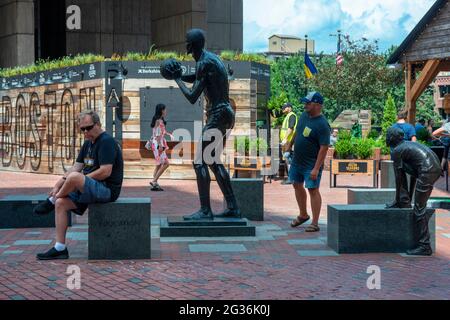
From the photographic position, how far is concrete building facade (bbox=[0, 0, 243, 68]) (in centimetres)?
2902

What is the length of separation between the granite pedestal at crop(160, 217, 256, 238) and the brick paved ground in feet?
0.63

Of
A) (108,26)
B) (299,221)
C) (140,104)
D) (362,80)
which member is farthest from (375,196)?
(362,80)

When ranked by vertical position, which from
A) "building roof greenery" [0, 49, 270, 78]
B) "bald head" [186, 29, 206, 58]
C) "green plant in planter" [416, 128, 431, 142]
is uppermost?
"building roof greenery" [0, 49, 270, 78]

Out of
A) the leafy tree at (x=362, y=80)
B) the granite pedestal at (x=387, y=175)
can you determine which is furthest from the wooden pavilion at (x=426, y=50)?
the leafy tree at (x=362, y=80)

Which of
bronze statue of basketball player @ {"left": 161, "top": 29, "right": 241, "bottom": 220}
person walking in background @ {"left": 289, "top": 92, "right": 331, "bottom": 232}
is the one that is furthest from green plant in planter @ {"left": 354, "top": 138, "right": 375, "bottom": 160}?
bronze statue of basketball player @ {"left": 161, "top": 29, "right": 241, "bottom": 220}

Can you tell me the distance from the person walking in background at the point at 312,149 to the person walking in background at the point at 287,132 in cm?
654

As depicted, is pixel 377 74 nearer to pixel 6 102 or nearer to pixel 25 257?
pixel 6 102

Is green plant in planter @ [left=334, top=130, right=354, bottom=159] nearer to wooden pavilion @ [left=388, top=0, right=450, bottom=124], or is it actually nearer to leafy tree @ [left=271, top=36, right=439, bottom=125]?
wooden pavilion @ [left=388, top=0, right=450, bottom=124]

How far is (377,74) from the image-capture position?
60.2 metres

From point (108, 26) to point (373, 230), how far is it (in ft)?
81.4

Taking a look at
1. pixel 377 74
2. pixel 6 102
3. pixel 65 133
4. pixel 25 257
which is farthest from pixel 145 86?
pixel 377 74

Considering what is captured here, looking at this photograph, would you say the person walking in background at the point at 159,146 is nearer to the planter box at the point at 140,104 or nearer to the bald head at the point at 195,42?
the planter box at the point at 140,104

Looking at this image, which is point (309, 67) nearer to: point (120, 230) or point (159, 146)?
point (159, 146)
